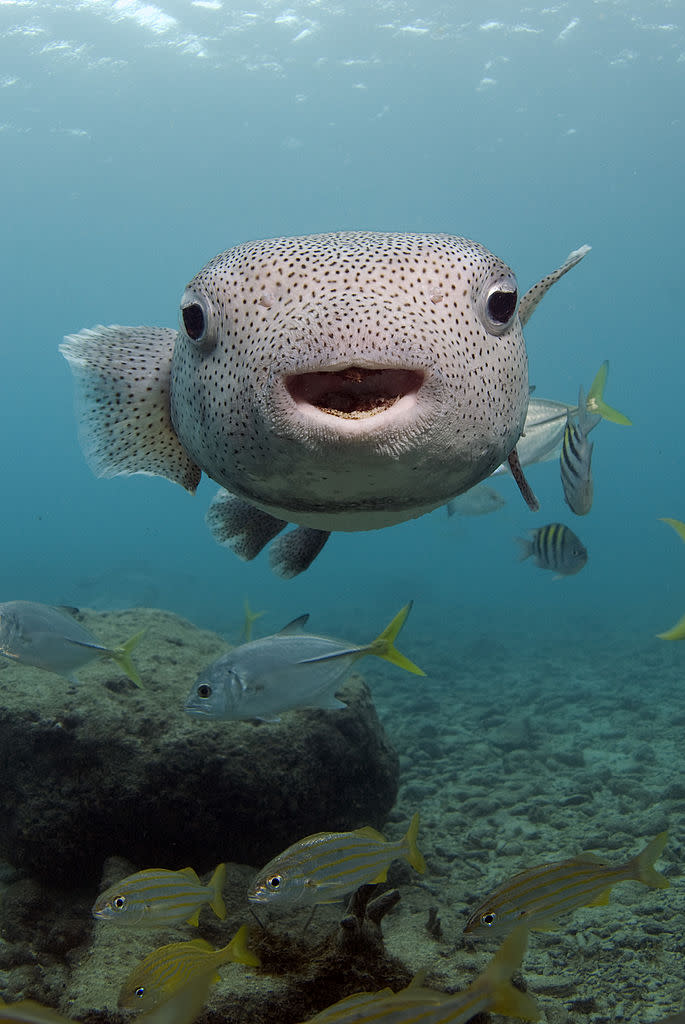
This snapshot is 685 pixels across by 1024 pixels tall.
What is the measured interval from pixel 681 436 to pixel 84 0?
106365 mm

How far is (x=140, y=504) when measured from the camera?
371ft

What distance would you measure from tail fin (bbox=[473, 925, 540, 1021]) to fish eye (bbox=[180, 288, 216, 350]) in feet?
6.31

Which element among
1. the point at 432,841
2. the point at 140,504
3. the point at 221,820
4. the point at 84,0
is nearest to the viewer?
the point at 221,820

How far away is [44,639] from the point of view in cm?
373

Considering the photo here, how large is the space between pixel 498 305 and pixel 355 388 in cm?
73

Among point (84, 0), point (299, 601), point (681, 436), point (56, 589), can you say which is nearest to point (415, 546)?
point (681, 436)

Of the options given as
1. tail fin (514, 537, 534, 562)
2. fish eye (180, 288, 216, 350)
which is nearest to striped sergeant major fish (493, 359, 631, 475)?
tail fin (514, 537, 534, 562)

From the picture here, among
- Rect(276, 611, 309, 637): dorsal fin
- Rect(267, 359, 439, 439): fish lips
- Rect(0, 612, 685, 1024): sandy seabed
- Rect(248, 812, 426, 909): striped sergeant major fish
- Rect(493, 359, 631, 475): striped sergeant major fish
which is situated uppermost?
Rect(267, 359, 439, 439): fish lips

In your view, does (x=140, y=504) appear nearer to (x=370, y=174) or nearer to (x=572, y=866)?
(x=370, y=174)

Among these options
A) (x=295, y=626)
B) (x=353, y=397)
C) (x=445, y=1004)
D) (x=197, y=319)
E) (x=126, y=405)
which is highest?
(x=197, y=319)

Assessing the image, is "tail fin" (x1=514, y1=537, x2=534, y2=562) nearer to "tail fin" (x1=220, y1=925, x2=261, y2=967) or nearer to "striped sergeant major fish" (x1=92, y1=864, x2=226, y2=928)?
"striped sergeant major fish" (x1=92, y1=864, x2=226, y2=928)

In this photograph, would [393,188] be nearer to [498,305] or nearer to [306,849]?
[498,305]

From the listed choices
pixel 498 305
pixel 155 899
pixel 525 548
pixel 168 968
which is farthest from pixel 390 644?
pixel 525 548

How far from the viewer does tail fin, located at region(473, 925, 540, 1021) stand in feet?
5.36
